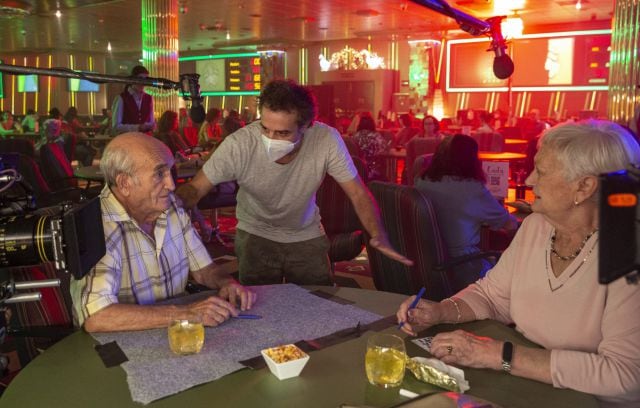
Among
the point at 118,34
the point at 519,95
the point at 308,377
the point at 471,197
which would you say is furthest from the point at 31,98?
the point at 308,377

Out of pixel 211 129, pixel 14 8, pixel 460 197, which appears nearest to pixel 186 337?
pixel 460 197

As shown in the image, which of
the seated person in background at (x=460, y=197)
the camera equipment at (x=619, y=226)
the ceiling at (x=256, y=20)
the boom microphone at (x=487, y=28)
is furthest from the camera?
the ceiling at (x=256, y=20)

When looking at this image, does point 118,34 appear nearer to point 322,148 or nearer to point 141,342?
point 322,148

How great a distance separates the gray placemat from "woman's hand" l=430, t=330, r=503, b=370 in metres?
0.32

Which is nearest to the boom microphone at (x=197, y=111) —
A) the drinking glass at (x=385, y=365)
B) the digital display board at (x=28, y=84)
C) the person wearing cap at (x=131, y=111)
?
the drinking glass at (x=385, y=365)

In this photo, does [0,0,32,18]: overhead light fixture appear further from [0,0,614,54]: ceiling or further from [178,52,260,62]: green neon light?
[178,52,260,62]: green neon light

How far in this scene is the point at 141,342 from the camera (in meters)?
1.62

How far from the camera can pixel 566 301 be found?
161 cm

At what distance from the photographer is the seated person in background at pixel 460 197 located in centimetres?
338

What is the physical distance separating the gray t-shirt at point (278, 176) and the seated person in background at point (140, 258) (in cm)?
58

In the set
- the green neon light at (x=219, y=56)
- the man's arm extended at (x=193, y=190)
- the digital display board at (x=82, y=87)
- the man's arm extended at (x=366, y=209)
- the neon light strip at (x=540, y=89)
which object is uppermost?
the green neon light at (x=219, y=56)

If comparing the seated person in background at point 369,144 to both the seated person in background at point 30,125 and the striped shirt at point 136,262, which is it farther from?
the seated person in background at point 30,125

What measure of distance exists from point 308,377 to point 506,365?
48cm

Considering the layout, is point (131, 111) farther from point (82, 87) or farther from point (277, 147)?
point (82, 87)
